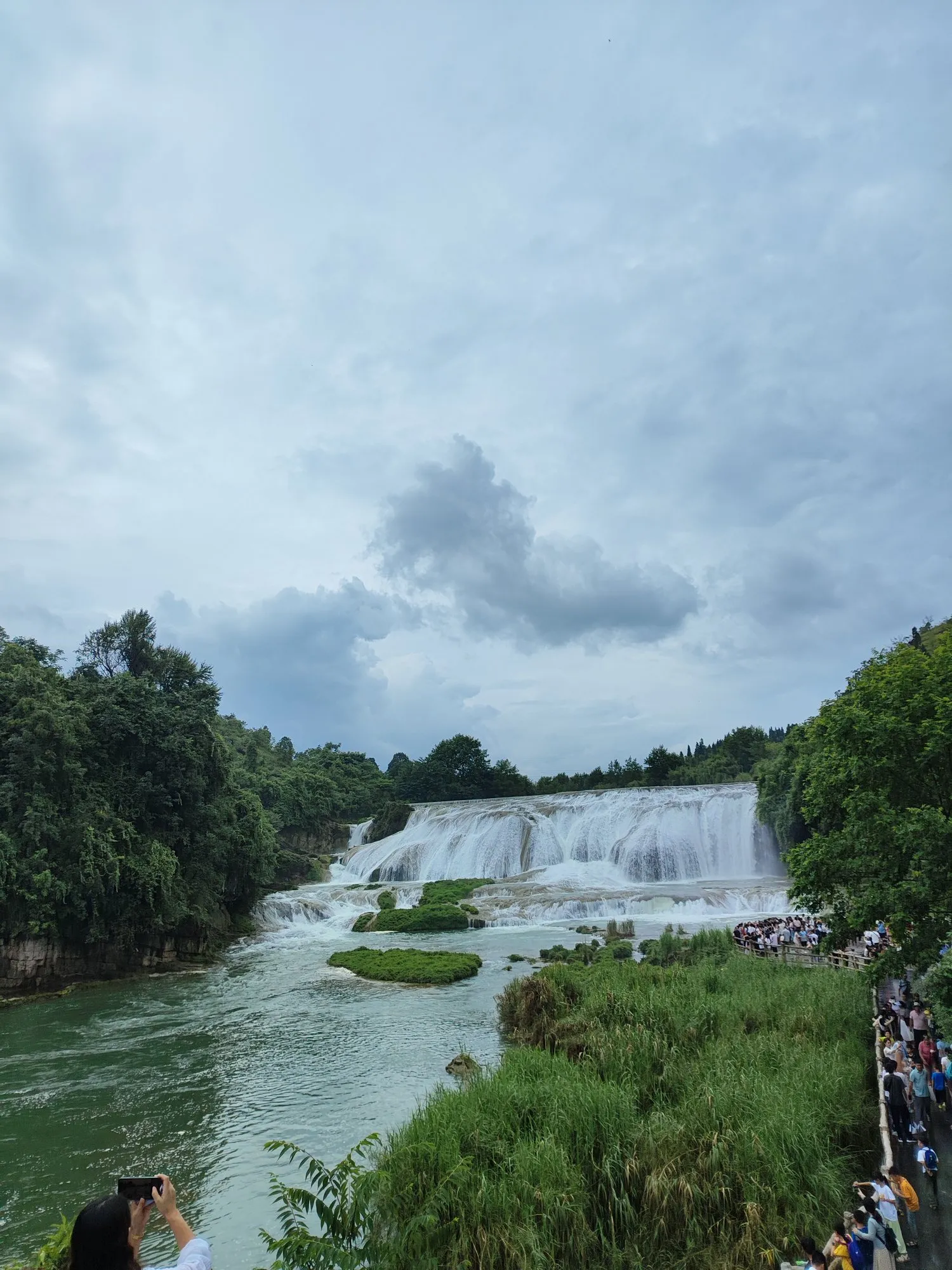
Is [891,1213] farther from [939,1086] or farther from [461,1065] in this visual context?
[461,1065]

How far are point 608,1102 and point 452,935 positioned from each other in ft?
75.5

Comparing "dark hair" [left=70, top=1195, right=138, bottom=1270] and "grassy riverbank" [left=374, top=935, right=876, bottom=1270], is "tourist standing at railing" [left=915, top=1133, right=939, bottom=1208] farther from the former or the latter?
"dark hair" [left=70, top=1195, right=138, bottom=1270]

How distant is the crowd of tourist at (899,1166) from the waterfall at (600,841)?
92.9 feet

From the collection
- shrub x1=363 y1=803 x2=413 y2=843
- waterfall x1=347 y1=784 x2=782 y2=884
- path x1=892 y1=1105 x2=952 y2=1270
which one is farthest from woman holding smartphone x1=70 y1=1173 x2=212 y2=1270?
shrub x1=363 y1=803 x2=413 y2=843

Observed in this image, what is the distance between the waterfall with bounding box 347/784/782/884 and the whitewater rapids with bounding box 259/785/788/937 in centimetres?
7

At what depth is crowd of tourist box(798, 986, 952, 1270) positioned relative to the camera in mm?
6816

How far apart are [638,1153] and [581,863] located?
35.4m

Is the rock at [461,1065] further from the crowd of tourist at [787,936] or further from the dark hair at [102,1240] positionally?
the dark hair at [102,1240]

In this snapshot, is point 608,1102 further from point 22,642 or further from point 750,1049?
point 22,642

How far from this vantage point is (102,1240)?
269 centimetres

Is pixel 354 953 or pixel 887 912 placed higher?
pixel 887 912

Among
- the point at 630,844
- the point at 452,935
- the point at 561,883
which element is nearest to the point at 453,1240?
the point at 452,935

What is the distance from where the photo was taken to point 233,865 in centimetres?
3138

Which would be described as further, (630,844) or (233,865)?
(630,844)
